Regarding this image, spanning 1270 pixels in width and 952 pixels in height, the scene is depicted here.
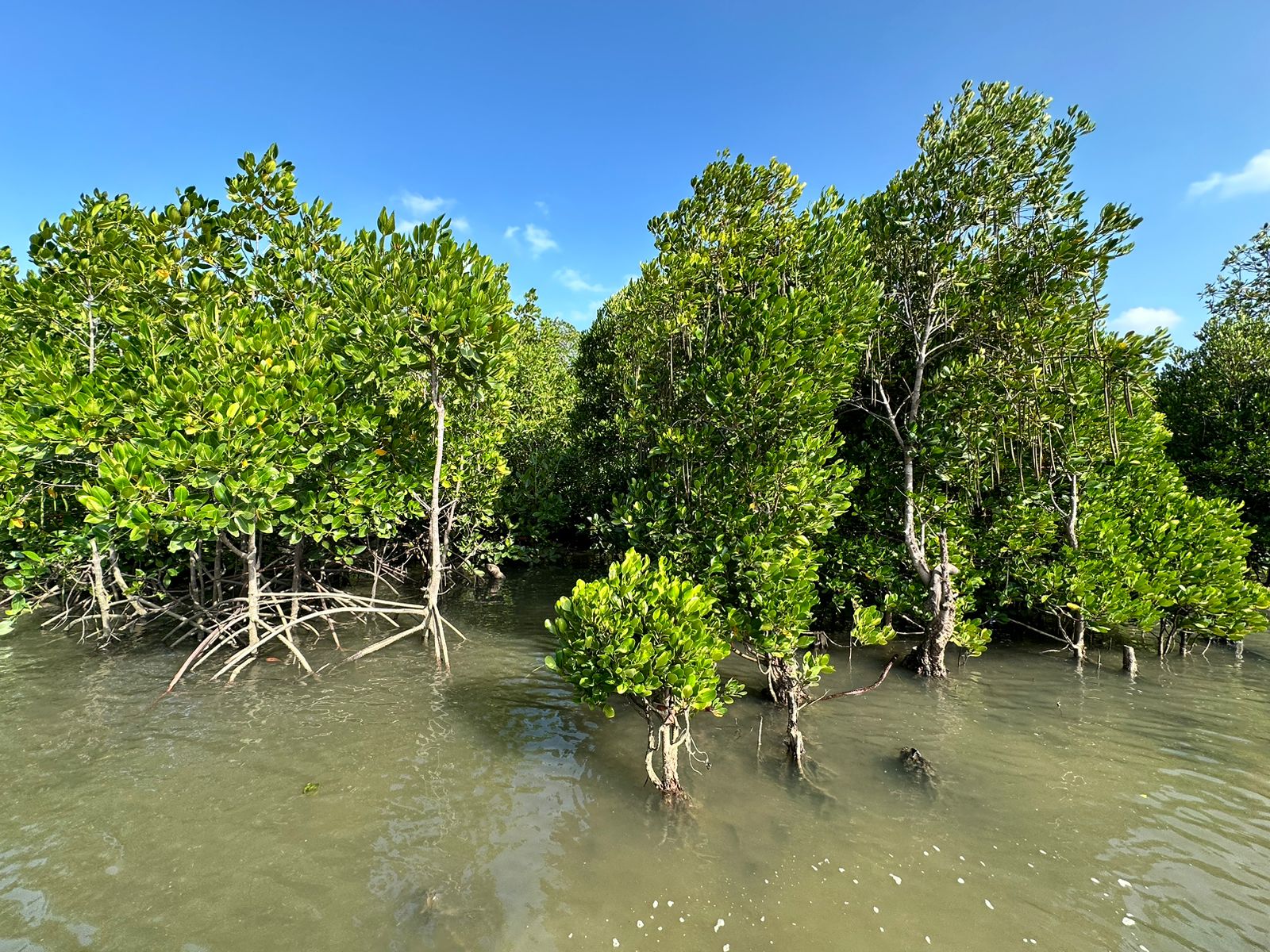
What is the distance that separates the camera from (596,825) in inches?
193

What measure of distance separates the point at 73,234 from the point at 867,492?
12.6 metres

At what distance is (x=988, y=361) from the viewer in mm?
8164

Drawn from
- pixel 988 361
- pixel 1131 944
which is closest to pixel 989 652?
pixel 988 361

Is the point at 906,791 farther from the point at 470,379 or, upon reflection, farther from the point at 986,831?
the point at 470,379

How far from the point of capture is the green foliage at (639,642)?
4824 mm

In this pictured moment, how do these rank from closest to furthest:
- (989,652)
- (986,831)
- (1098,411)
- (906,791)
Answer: (986,831) < (906,791) < (1098,411) < (989,652)

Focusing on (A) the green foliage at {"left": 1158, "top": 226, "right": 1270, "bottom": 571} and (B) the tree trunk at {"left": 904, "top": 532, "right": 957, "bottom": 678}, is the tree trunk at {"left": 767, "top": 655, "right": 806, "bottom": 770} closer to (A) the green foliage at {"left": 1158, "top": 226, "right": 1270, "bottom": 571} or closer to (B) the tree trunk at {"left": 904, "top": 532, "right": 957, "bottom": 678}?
(B) the tree trunk at {"left": 904, "top": 532, "right": 957, "bottom": 678}

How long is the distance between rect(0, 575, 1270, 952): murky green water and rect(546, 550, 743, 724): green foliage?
1.27 m

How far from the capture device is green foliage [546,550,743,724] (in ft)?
15.8

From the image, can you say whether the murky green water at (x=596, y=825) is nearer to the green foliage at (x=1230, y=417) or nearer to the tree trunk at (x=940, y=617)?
the tree trunk at (x=940, y=617)

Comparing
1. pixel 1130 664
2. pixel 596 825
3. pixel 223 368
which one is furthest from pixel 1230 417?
pixel 223 368

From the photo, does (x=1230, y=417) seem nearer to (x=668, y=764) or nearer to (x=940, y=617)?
(x=940, y=617)

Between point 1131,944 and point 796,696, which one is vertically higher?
point 796,696

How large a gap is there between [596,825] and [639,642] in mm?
1736
